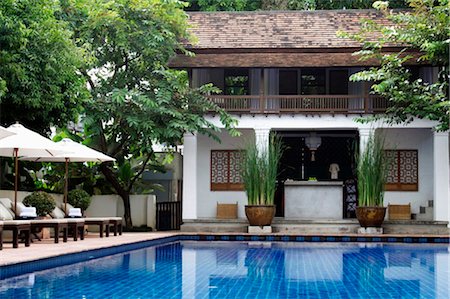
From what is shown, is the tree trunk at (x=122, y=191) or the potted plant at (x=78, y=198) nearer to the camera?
the potted plant at (x=78, y=198)

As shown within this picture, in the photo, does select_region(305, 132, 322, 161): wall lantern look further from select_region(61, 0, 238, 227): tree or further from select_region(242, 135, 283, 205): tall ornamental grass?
select_region(61, 0, 238, 227): tree

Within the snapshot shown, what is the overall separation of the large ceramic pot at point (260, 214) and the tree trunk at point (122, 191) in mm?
3334

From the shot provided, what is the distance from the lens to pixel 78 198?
19.1m

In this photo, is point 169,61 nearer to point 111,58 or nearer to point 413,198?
point 111,58

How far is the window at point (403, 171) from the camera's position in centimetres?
2195

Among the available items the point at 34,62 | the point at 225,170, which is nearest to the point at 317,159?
the point at 225,170

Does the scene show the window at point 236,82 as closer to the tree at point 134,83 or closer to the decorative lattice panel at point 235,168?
the decorative lattice panel at point 235,168

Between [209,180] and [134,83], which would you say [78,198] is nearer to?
[134,83]

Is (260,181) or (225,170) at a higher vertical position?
(225,170)

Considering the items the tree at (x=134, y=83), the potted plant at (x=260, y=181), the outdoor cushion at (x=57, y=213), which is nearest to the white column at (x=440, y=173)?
the potted plant at (x=260, y=181)

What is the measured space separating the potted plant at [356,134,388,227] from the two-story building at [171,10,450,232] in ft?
4.44

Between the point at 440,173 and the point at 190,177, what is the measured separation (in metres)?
6.50

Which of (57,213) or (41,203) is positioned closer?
(41,203)

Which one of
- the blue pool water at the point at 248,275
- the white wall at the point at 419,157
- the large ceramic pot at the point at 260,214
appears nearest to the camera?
the blue pool water at the point at 248,275
